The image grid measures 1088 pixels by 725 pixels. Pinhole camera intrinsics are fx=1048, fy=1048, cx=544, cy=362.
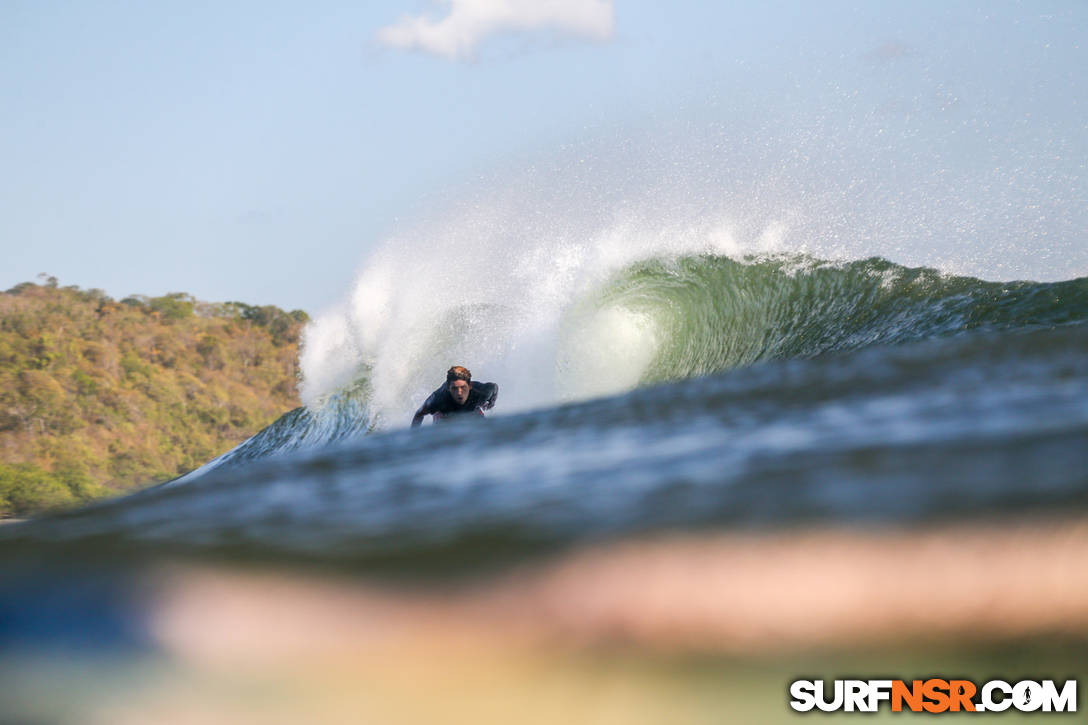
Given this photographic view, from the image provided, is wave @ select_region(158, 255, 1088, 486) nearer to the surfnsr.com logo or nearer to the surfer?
the surfer

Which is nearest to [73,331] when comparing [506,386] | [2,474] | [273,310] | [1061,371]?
[2,474]

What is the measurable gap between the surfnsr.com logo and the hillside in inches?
1302

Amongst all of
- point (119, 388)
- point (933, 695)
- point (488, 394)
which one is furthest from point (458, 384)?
point (119, 388)

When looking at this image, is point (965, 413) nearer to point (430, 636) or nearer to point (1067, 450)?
point (1067, 450)

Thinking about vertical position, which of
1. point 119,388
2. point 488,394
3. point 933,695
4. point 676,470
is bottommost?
point 933,695

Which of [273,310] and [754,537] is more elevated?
[273,310]

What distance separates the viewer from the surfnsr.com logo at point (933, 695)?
78cm

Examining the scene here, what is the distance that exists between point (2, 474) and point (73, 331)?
908 cm

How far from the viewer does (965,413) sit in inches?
51.3

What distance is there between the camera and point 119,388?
3866 cm

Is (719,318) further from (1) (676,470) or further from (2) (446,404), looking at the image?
(1) (676,470)

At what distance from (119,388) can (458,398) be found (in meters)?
36.2

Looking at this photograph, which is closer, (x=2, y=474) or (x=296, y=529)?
(x=296, y=529)

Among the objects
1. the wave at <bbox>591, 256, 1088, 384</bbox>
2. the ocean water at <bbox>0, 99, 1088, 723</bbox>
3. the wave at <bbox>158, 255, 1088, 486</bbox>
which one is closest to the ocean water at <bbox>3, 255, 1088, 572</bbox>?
the ocean water at <bbox>0, 99, 1088, 723</bbox>
